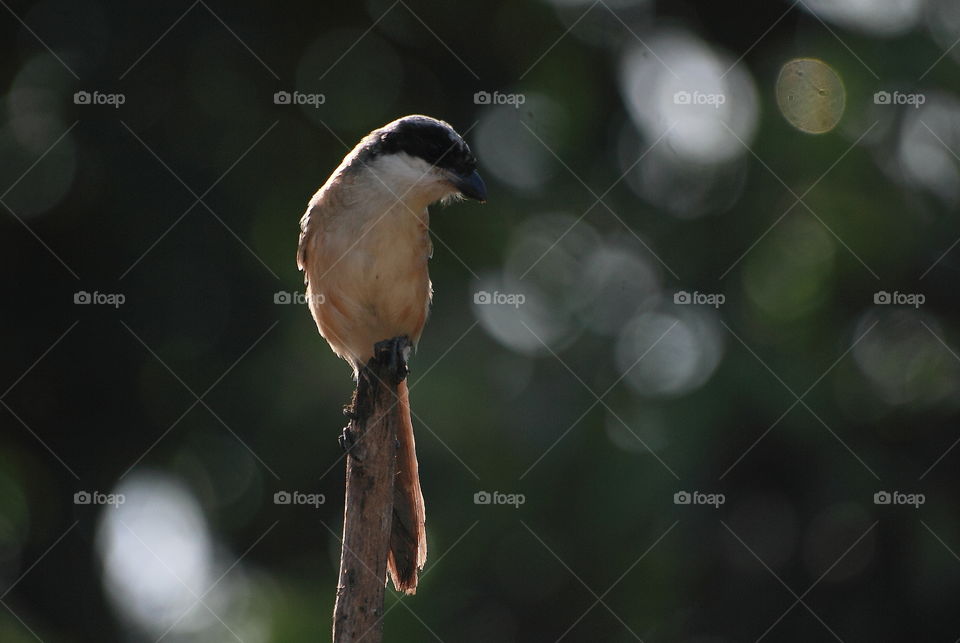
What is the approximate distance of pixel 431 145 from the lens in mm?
4730

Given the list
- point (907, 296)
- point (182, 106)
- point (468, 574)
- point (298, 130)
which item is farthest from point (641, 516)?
point (182, 106)

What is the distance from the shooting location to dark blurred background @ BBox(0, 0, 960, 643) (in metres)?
7.30

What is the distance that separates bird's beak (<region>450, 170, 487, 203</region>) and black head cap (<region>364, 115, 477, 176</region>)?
0.02m

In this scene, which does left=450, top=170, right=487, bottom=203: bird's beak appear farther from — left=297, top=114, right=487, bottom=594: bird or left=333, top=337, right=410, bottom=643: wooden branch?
left=333, top=337, right=410, bottom=643: wooden branch

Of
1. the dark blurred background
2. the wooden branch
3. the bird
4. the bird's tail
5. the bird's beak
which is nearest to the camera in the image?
the wooden branch

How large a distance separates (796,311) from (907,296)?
0.70 meters

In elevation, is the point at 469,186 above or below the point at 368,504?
above

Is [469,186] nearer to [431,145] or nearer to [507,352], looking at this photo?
[431,145]

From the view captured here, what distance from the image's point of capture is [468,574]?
24.3 ft

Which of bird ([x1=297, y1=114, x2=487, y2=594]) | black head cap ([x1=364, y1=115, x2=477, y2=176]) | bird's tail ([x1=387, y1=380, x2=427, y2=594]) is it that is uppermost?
black head cap ([x1=364, y1=115, x2=477, y2=176])

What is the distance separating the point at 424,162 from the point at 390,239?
0.36 metres

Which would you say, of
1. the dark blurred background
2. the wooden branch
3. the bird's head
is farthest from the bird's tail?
the dark blurred background

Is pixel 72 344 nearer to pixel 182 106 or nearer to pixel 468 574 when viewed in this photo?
pixel 182 106

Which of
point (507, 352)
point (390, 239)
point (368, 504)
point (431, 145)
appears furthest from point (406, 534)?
point (507, 352)
